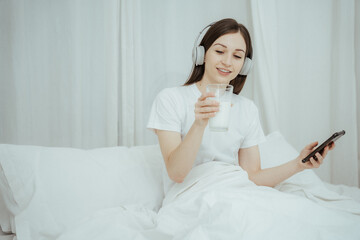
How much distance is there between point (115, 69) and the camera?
6.66 feet

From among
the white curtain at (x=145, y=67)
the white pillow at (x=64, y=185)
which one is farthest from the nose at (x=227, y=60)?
the white curtain at (x=145, y=67)

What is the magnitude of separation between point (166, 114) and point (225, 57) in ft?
1.21

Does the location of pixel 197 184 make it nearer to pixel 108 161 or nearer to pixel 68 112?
pixel 108 161

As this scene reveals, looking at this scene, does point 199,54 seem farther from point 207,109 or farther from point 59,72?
point 59,72

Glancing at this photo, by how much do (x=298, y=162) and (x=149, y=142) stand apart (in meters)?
1.15

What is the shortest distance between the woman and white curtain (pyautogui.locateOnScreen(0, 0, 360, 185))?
0.74 metres

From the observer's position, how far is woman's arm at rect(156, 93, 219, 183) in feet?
3.26

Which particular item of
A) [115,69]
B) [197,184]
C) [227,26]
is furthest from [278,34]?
[197,184]

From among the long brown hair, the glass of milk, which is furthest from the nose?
the glass of milk

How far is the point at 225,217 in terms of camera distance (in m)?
0.87

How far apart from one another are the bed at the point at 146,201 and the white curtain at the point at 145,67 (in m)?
0.55

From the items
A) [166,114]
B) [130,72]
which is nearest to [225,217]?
[166,114]

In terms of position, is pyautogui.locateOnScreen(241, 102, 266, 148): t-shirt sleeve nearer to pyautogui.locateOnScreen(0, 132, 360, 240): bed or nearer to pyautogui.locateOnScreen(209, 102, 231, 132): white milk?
pyautogui.locateOnScreen(0, 132, 360, 240): bed

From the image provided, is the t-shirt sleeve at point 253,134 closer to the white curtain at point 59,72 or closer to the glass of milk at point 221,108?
the glass of milk at point 221,108
